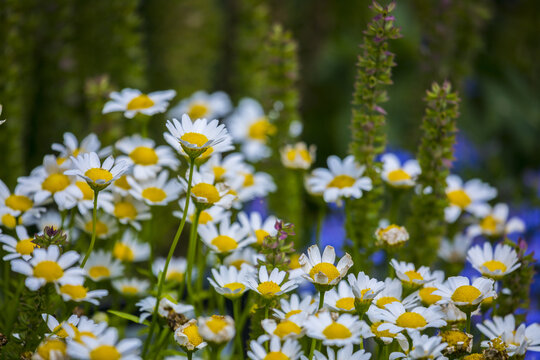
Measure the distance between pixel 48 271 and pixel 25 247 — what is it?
3.3 inches

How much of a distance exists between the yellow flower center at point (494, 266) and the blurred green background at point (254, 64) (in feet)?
1.32

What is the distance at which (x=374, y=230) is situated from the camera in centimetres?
66

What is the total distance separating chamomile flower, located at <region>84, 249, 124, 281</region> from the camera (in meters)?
0.65

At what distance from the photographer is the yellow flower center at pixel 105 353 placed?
380mm

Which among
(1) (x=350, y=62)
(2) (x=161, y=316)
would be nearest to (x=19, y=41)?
(2) (x=161, y=316)

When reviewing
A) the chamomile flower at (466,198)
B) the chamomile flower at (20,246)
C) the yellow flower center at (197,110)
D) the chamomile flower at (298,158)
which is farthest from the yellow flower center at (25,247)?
the yellow flower center at (197,110)

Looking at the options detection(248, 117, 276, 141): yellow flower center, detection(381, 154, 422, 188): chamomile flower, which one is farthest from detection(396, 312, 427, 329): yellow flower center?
detection(248, 117, 276, 141): yellow flower center

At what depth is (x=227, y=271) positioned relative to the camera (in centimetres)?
56

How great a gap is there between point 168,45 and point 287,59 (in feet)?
1.84

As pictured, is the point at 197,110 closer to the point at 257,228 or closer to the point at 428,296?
the point at 257,228

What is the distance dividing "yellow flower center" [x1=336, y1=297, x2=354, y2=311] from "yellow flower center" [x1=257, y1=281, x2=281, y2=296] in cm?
6

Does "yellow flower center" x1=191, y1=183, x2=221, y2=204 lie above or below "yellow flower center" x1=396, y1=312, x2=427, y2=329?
above

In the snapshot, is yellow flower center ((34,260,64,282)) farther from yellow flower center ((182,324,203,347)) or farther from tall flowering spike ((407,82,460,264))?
tall flowering spike ((407,82,460,264))

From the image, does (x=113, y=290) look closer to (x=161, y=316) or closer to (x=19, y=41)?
(x=161, y=316)
